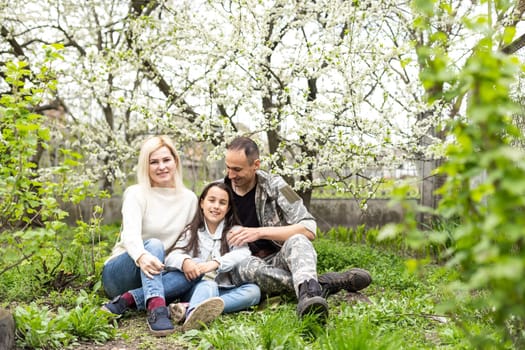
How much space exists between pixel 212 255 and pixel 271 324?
1019mm

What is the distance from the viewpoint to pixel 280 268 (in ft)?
12.7

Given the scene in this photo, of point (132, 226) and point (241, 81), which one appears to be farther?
point (241, 81)

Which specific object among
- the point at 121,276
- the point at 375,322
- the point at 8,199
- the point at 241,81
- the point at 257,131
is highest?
the point at 241,81

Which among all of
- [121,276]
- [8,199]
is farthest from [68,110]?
[8,199]

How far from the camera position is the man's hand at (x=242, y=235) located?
374 cm

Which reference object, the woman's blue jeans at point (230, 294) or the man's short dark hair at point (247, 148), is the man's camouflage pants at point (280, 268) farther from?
the man's short dark hair at point (247, 148)

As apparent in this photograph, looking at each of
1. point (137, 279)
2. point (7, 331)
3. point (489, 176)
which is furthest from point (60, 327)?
point (489, 176)

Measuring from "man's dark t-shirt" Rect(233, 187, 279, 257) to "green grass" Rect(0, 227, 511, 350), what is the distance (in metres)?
0.41

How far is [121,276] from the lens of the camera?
3.71 metres

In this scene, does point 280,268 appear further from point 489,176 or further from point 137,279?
point 489,176

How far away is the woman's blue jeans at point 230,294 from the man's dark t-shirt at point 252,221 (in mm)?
353

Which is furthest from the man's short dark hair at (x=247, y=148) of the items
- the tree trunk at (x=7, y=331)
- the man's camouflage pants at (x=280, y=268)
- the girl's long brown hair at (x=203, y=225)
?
the tree trunk at (x=7, y=331)

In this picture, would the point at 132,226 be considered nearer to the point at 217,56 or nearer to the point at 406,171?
the point at 217,56

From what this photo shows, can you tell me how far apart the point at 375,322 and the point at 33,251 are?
6.27 feet
